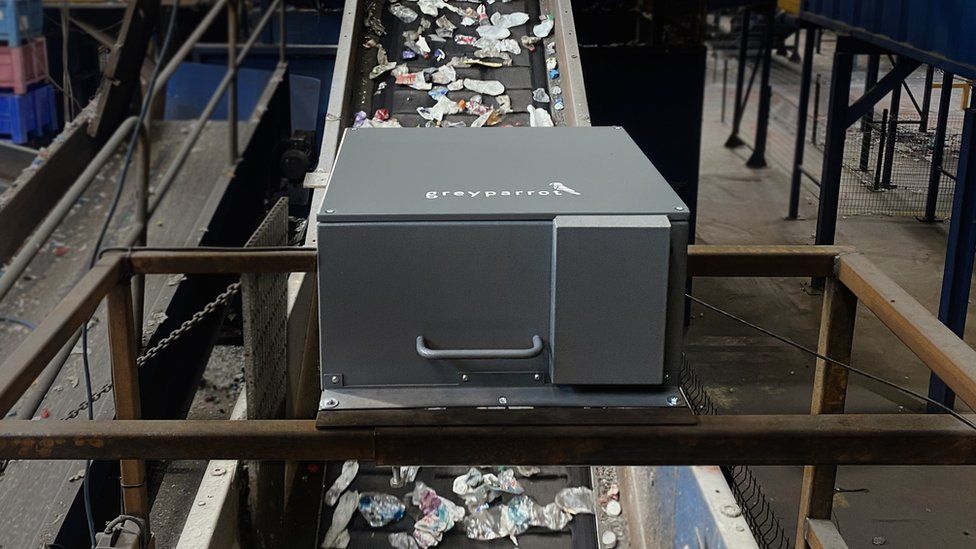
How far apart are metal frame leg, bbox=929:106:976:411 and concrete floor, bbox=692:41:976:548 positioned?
0.79 m

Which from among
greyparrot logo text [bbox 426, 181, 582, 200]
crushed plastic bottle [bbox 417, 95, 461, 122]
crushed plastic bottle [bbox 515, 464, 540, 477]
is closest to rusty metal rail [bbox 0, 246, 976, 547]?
greyparrot logo text [bbox 426, 181, 582, 200]

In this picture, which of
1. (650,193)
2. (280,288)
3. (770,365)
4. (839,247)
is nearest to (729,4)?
(770,365)

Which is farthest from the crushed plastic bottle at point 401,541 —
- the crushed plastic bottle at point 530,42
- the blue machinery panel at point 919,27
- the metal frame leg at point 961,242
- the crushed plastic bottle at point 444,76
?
the blue machinery panel at point 919,27

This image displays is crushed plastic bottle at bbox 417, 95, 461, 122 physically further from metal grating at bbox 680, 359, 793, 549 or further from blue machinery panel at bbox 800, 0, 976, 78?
blue machinery panel at bbox 800, 0, 976, 78

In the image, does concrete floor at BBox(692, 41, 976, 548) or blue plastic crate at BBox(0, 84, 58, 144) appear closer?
concrete floor at BBox(692, 41, 976, 548)

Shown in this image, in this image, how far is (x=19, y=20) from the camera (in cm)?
734

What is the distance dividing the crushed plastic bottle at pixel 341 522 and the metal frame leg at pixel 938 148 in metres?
4.41

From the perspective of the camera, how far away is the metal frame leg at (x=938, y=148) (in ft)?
21.1

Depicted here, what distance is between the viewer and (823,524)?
265 cm

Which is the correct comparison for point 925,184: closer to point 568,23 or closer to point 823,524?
point 568,23

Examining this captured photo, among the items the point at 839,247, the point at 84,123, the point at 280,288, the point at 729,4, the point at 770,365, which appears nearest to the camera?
the point at 839,247

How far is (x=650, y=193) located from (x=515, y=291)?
1.24 feet

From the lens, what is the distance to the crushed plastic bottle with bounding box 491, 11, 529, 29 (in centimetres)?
569

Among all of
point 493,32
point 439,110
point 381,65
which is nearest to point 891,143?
point 493,32
